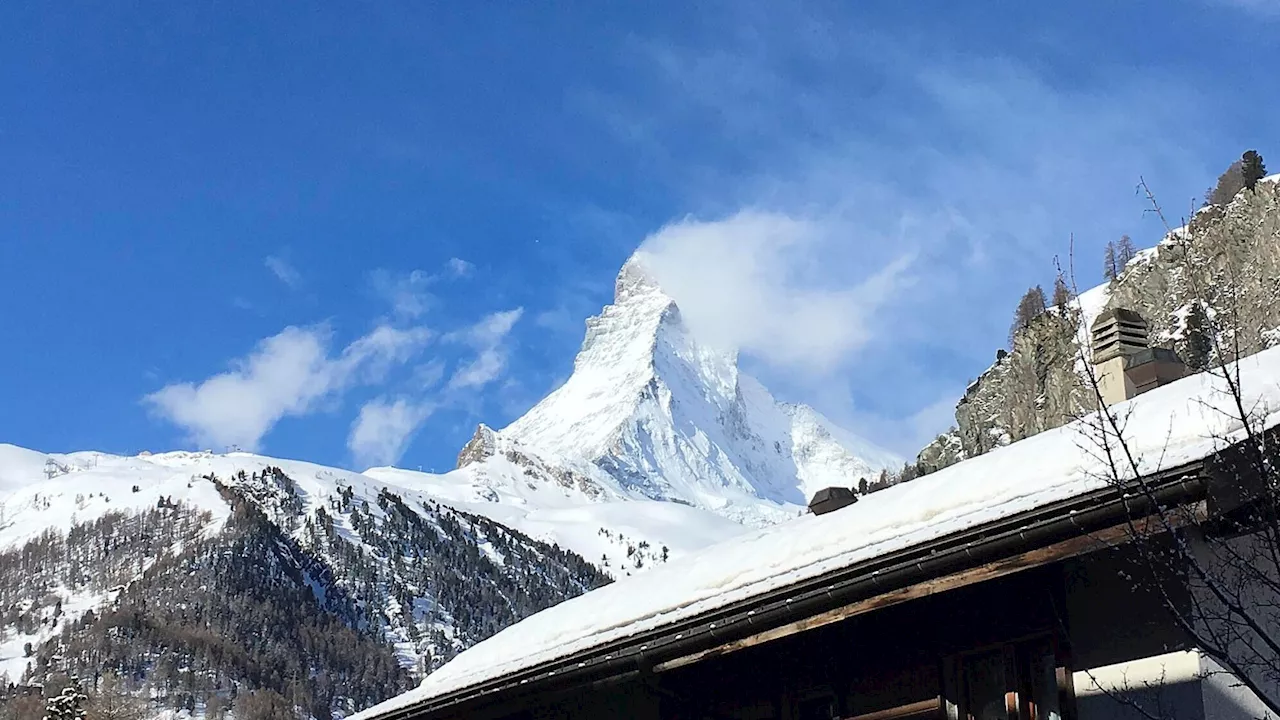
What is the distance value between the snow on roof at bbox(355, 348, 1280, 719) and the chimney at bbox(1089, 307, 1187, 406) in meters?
3.05

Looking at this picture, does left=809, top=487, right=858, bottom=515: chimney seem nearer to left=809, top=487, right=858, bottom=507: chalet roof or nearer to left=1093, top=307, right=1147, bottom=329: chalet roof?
left=809, top=487, right=858, bottom=507: chalet roof

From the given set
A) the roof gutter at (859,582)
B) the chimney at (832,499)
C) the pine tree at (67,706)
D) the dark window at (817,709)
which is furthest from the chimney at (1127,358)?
the pine tree at (67,706)

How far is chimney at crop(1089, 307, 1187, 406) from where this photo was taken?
12695mm

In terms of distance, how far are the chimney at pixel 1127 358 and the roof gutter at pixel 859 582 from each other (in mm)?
4906

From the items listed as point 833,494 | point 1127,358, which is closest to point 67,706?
point 833,494

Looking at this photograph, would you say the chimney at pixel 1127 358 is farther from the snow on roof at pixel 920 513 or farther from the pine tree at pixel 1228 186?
the pine tree at pixel 1228 186

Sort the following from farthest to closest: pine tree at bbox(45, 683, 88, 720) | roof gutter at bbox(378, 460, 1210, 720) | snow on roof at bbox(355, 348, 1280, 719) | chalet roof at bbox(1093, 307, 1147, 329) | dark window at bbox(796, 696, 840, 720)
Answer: pine tree at bbox(45, 683, 88, 720), chalet roof at bbox(1093, 307, 1147, 329), dark window at bbox(796, 696, 840, 720), snow on roof at bbox(355, 348, 1280, 719), roof gutter at bbox(378, 460, 1210, 720)

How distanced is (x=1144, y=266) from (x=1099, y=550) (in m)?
97.9

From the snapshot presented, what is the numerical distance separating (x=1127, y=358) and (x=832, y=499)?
10.5ft

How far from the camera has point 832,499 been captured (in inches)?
564

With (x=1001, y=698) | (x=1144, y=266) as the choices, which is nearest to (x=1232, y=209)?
(x=1144, y=266)

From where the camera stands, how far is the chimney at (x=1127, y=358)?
12.7 m

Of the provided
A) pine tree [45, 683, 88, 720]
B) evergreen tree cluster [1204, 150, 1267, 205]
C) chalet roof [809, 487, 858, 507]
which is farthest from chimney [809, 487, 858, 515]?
evergreen tree cluster [1204, 150, 1267, 205]

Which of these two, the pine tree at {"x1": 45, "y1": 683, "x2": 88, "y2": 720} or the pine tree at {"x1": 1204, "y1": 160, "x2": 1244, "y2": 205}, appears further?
the pine tree at {"x1": 1204, "y1": 160, "x2": 1244, "y2": 205}
